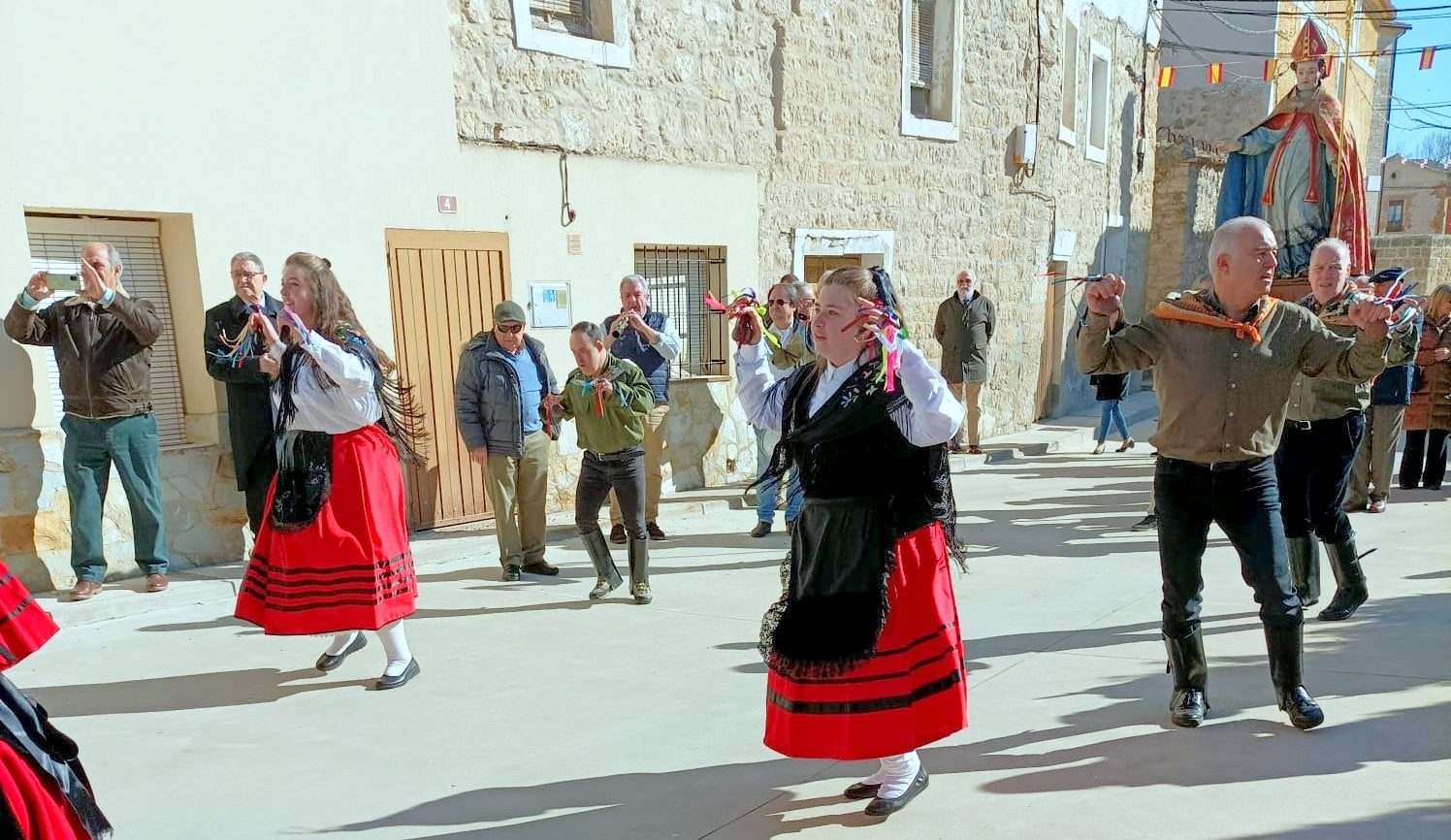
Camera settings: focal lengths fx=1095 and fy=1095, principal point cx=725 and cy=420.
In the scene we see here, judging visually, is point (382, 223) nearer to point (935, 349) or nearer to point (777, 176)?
point (777, 176)

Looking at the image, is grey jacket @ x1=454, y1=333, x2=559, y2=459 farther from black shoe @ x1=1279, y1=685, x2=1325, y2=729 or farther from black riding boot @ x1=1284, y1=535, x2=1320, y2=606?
black shoe @ x1=1279, y1=685, x2=1325, y2=729

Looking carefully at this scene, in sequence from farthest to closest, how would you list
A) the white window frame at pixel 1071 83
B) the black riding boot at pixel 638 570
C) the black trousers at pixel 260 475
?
the white window frame at pixel 1071 83 < the black trousers at pixel 260 475 < the black riding boot at pixel 638 570

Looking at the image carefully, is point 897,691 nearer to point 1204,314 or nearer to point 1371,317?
point 1204,314

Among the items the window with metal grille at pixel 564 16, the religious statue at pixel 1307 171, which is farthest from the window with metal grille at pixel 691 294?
the religious statue at pixel 1307 171

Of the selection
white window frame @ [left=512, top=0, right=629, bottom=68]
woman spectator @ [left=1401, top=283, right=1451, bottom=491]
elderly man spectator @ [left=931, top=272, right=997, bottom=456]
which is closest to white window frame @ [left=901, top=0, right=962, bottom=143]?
elderly man spectator @ [left=931, top=272, right=997, bottom=456]

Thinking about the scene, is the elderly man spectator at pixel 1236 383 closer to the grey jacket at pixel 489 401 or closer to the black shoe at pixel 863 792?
the black shoe at pixel 863 792

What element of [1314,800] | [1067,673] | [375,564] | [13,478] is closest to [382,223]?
[13,478]

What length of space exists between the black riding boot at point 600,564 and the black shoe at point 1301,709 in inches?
141

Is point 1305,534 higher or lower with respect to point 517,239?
lower

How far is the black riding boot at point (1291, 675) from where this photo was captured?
3.88m

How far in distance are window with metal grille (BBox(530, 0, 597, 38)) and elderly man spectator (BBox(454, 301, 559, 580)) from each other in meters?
2.98

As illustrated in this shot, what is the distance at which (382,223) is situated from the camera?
7.60m

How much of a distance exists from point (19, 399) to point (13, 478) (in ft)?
1.45

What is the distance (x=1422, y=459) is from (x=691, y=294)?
651 cm
